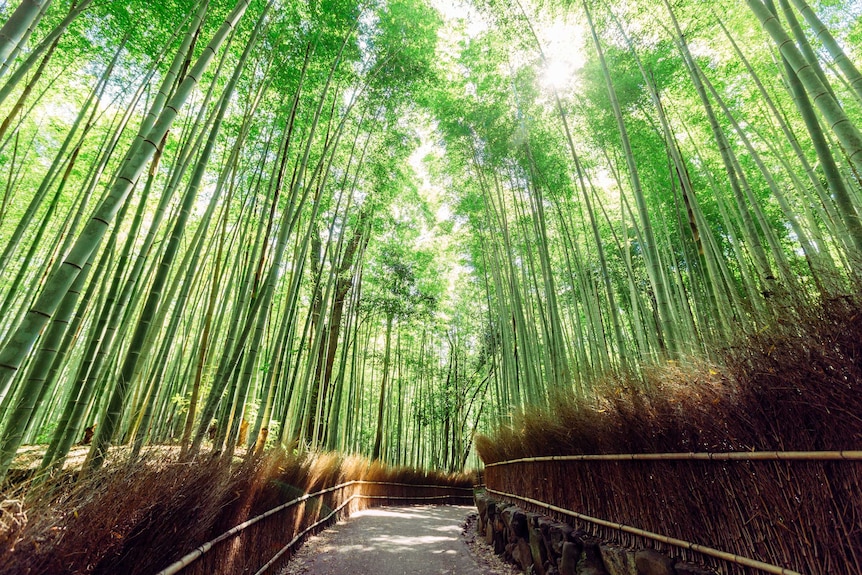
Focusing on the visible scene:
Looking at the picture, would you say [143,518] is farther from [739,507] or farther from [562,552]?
[562,552]

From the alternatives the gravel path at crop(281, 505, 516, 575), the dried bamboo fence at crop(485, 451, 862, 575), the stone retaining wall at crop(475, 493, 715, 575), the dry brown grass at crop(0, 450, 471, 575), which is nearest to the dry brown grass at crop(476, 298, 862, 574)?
the dried bamboo fence at crop(485, 451, 862, 575)

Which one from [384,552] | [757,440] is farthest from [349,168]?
[757,440]

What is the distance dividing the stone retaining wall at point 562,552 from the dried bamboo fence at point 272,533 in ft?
6.62

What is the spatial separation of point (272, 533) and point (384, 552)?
139cm

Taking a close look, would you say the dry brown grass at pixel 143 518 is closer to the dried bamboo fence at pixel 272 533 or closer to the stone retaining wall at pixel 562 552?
the dried bamboo fence at pixel 272 533

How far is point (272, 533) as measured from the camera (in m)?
2.98

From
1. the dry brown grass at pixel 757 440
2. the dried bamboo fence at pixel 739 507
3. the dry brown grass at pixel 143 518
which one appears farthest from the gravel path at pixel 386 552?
the dry brown grass at pixel 757 440

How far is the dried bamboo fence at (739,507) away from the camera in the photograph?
1202 millimetres

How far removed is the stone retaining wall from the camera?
1.84m

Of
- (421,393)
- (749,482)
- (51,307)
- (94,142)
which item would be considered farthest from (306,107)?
(421,393)

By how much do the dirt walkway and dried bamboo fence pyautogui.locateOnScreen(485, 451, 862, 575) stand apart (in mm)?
1694

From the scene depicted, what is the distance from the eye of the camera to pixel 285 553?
10.8 feet

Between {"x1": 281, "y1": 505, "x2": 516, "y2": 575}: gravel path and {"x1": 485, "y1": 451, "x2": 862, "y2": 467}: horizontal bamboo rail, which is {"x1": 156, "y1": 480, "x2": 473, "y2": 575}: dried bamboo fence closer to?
{"x1": 281, "y1": 505, "x2": 516, "y2": 575}: gravel path

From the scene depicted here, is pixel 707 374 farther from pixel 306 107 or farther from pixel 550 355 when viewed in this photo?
pixel 306 107
